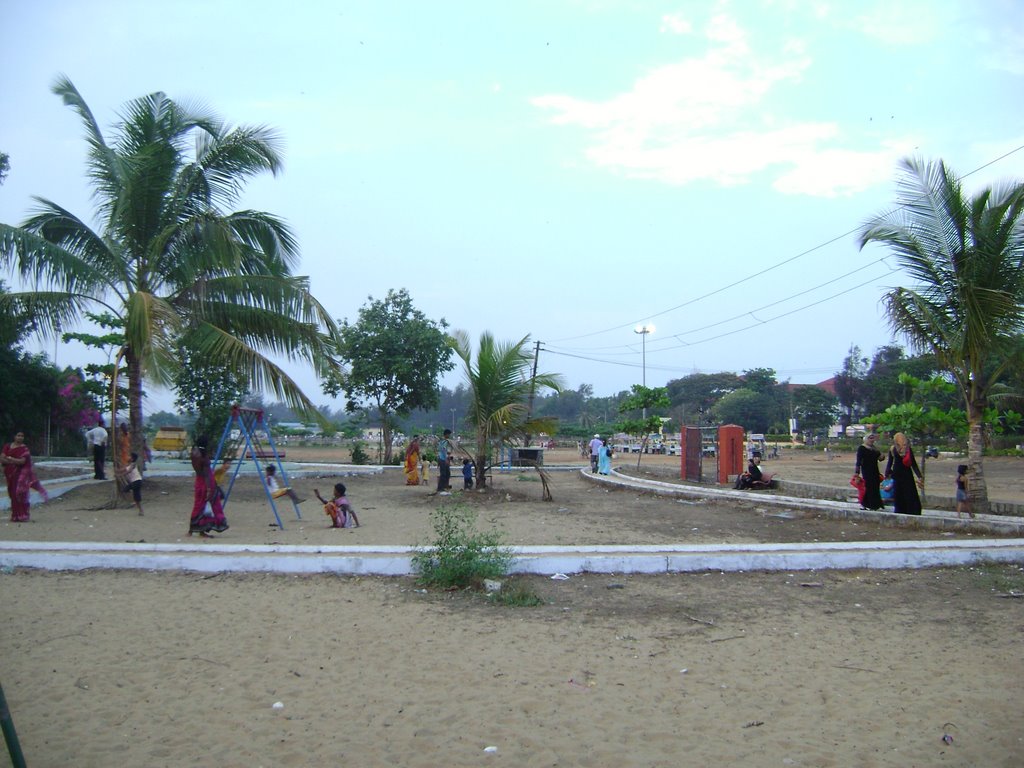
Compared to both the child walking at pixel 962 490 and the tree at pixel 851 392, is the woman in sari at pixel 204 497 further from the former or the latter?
the tree at pixel 851 392

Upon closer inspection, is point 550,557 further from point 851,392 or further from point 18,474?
point 851,392

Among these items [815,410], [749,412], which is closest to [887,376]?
[815,410]

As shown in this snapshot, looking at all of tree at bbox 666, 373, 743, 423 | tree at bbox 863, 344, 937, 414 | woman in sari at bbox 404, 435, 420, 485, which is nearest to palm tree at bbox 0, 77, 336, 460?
woman in sari at bbox 404, 435, 420, 485

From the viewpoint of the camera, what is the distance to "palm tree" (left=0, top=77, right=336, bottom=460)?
13.1 meters

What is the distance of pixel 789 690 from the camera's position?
4.79 m

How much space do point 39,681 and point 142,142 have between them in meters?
11.7

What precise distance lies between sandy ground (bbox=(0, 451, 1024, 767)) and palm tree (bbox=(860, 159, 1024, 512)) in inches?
161

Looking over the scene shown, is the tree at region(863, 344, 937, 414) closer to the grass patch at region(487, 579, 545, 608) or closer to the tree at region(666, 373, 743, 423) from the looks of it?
the tree at region(666, 373, 743, 423)

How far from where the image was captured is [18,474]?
1101 centimetres

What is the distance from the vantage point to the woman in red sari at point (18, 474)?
1094 centimetres

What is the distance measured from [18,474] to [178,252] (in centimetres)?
468

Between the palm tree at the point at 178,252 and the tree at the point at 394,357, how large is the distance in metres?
12.8

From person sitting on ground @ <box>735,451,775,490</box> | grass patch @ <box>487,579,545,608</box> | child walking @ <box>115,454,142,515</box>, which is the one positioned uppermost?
child walking @ <box>115,454,142,515</box>

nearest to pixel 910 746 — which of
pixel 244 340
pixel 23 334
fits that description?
pixel 244 340
